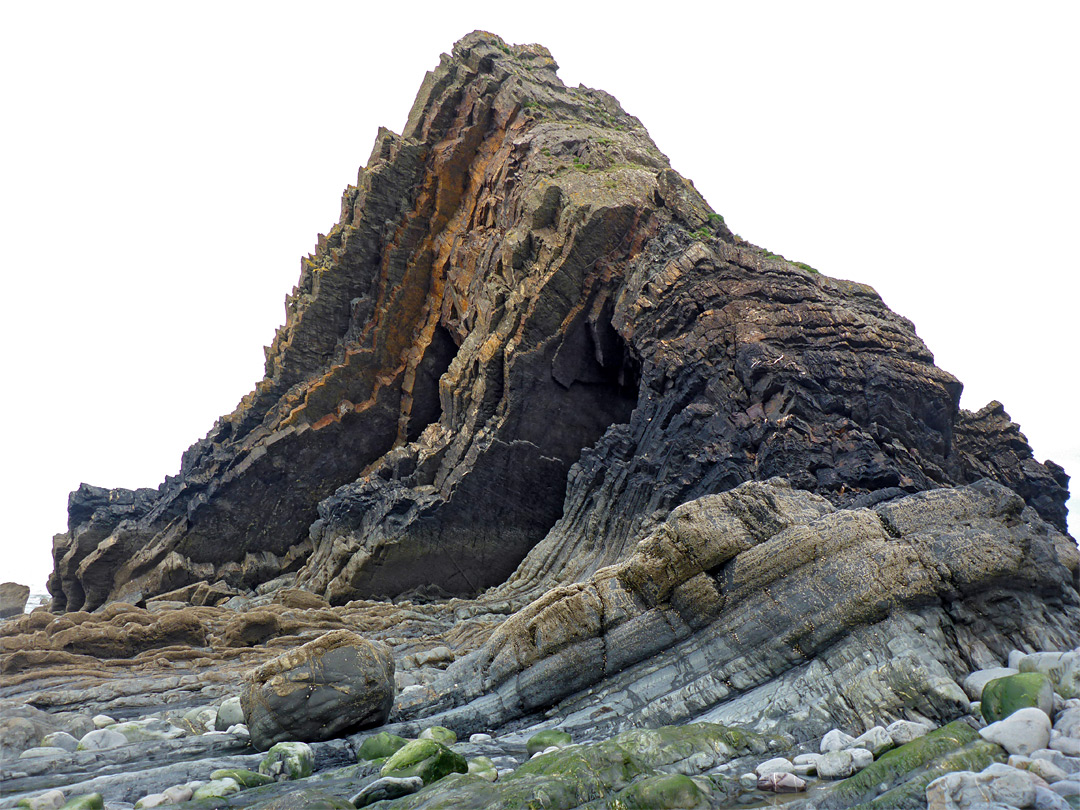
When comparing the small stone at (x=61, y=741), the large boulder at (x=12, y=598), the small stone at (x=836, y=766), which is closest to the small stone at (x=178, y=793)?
the small stone at (x=61, y=741)

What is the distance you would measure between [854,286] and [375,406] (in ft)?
70.0

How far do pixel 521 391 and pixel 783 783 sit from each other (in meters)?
19.2

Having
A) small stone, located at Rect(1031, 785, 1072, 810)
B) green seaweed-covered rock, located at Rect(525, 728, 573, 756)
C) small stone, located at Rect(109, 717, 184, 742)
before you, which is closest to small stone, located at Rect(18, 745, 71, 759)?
small stone, located at Rect(109, 717, 184, 742)

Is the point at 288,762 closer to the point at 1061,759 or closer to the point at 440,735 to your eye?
the point at 440,735

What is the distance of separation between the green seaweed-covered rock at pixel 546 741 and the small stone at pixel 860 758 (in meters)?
3.50

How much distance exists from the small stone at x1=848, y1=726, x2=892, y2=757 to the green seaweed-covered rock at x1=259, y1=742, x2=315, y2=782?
6324 millimetres

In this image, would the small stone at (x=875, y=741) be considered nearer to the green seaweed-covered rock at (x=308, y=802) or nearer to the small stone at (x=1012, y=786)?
the small stone at (x=1012, y=786)

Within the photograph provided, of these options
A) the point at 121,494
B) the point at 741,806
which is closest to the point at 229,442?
the point at 121,494

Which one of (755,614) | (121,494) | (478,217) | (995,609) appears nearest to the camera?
(995,609)

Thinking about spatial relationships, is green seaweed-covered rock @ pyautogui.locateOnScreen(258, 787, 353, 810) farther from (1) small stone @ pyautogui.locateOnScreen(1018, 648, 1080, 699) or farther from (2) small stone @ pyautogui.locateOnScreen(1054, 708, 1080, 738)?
(1) small stone @ pyautogui.locateOnScreen(1018, 648, 1080, 699)

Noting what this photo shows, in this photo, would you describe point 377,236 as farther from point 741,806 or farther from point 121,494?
point 741,806

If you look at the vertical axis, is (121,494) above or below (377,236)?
below

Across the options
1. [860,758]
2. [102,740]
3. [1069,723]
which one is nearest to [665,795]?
[860,758]

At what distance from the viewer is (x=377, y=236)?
34188 millimetres
